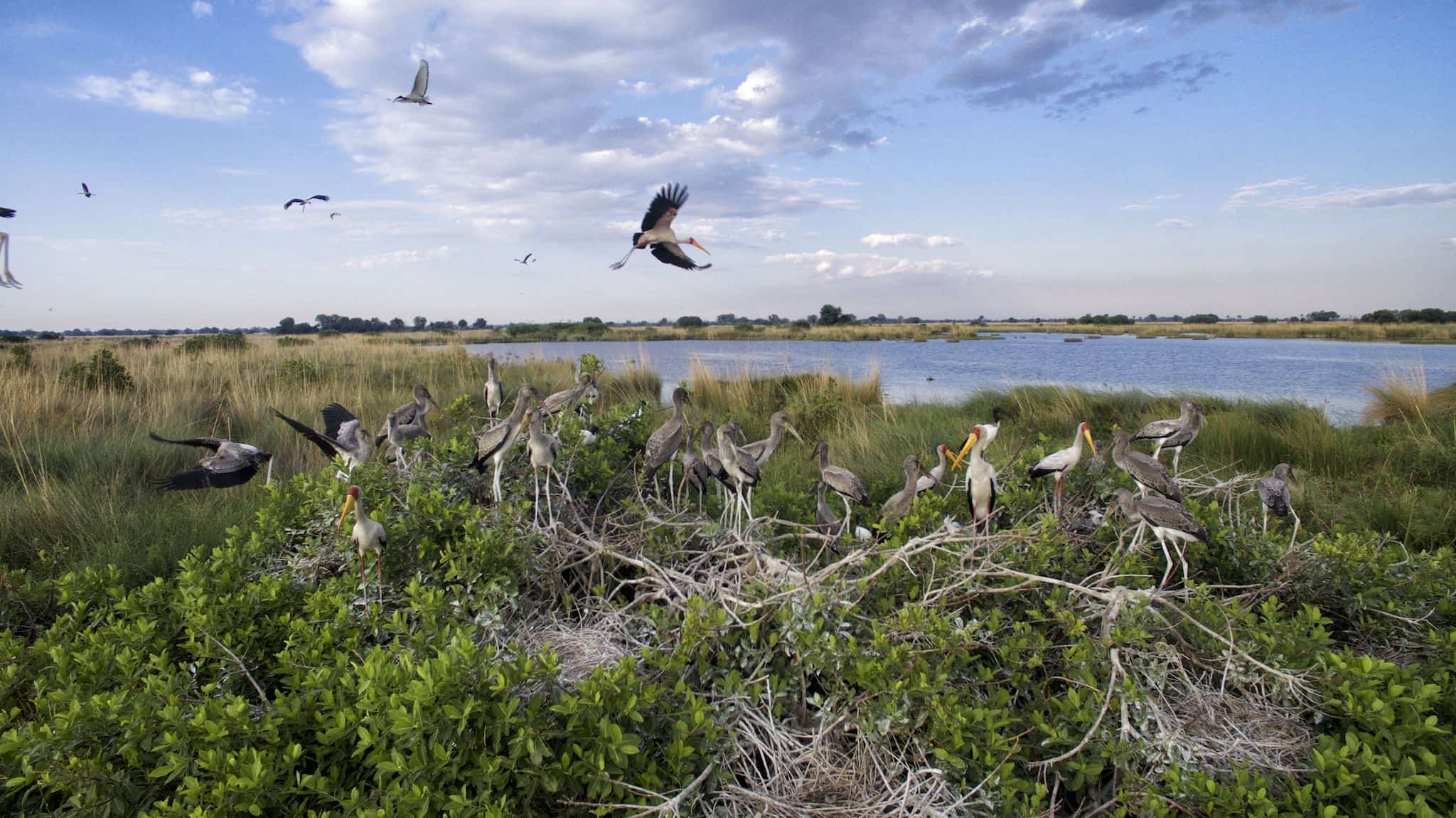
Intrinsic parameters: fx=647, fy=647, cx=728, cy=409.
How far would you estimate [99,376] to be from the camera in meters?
11.2

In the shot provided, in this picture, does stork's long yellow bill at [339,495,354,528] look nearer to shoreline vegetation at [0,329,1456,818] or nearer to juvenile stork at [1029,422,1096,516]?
shoreline vegetation at [0,329,1456,818]

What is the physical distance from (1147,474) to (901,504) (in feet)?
4.77

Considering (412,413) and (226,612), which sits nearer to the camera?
(226,612)

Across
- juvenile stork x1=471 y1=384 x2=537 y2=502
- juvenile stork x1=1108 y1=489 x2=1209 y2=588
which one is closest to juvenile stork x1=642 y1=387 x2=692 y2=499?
juvenile stork x1=471 y1=384 x2=537 y2=502

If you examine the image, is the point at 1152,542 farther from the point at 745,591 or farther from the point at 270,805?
the point at 270,805

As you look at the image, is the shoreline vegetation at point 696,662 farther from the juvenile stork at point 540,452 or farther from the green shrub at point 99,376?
the green shrub at point 99,376

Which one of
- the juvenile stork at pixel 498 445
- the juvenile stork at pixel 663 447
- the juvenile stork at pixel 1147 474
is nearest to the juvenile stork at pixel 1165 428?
the juvenile stork at pixel 1147 474

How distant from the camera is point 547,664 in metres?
2.25

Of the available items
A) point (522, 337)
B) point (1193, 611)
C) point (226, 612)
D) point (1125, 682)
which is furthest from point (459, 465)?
point (522, 337)

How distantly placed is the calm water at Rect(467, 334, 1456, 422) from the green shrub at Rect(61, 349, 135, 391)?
28.1 feet

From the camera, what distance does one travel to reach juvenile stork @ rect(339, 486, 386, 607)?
3.06 metres

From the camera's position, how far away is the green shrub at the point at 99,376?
36.2ft

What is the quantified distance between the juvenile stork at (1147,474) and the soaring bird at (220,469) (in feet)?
19.4

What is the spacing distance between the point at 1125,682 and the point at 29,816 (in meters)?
3.78
